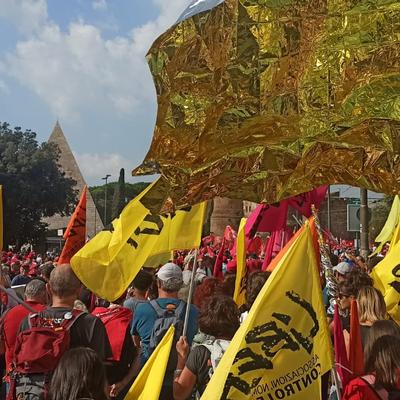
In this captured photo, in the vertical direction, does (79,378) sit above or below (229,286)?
below

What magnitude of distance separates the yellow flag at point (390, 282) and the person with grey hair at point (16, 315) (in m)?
2.68

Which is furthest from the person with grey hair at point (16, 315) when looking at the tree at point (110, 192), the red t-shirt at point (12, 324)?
the tree at point (110, 192)

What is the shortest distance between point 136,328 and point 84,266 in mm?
1480

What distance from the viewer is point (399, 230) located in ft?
24.4

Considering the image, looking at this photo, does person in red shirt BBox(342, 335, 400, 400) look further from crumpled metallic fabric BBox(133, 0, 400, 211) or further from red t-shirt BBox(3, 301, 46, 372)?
red t-shirt BBox(3, 301, 46, 372)

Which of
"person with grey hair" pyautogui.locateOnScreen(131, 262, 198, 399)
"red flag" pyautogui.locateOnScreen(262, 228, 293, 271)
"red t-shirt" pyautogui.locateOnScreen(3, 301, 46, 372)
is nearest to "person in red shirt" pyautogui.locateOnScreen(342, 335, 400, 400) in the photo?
"person with grey hair" pyautogui.locateOnScreen(131, 262, 198, 399)

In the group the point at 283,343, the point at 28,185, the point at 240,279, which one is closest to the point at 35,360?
the point at 283,343

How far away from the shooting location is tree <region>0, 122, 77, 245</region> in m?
45.7

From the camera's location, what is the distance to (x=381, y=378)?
3.44 metres

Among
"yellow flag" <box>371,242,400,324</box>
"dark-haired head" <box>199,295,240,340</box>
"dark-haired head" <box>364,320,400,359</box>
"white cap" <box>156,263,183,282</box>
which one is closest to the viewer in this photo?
"dark-haired head" <box>364,320,400,359</box>

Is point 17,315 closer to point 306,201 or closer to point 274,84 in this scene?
point 274,84

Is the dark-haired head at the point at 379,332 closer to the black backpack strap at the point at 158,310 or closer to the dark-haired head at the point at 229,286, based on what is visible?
the black backpack strap at the point at 158,310

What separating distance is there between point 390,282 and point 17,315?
294cm

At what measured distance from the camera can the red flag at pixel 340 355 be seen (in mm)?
3895
